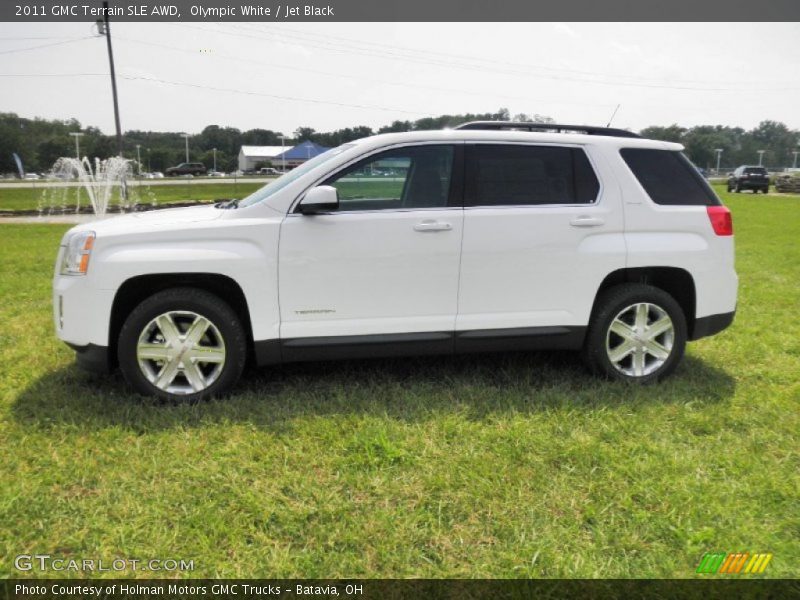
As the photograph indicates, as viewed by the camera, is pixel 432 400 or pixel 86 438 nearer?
pixel 86 438

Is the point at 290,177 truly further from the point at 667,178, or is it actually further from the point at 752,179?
the point at 752,179

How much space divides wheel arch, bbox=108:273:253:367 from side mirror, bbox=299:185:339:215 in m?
0.66

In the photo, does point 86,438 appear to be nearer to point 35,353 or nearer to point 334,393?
point 334,393

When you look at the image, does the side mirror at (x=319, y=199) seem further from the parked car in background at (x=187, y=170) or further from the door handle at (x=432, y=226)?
the parked car in background at (x=187, y=170)

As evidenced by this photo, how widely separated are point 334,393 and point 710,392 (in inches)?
104

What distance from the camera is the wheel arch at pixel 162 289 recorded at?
12.5 ft

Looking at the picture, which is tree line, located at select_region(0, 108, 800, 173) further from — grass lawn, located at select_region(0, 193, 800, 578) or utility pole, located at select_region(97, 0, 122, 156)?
grass lawn, located at select_region(0, 193, 800, 578)

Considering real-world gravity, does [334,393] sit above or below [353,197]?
below

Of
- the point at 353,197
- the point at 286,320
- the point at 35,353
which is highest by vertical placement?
the point at 353,197

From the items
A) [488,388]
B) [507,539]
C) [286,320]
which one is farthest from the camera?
[488,388]

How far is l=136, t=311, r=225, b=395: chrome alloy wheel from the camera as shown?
12.5ft

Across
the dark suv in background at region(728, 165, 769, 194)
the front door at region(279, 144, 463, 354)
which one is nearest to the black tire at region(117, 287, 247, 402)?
the front door at region(279, 144, 463, 354)

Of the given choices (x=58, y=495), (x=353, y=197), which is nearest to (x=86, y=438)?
(x=58, y=495)

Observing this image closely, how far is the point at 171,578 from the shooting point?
236cm
